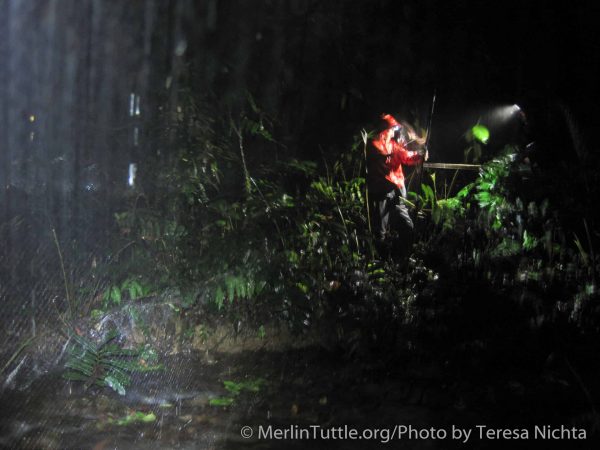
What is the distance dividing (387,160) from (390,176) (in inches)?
7.0

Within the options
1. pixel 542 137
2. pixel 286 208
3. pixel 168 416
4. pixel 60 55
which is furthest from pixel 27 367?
pixel 542 137

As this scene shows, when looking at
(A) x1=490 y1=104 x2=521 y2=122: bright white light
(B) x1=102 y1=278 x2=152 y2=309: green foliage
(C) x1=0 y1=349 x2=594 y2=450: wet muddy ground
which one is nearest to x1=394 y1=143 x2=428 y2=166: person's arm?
(A) x1=490 y1=104 x2=521 y2=122: bright white light

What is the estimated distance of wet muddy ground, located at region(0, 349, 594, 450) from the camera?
388 cm

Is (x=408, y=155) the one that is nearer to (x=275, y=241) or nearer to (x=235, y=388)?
(x=275, y=241)

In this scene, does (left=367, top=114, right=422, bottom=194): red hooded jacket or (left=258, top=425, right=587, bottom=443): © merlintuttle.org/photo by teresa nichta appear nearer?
(left=258, top=425, right=587, bottom=443): © merlintuttle.org/photo by teresa nichta

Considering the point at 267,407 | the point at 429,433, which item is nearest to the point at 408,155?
the point at 267,407

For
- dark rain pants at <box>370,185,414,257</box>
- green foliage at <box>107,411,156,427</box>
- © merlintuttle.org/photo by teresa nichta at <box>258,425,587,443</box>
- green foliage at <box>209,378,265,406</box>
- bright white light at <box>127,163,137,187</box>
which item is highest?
bright white light at <box>127,163,137,187</box>

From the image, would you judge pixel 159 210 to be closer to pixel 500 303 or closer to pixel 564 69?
pixel 500 303

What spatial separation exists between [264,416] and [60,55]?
4705 millimetres

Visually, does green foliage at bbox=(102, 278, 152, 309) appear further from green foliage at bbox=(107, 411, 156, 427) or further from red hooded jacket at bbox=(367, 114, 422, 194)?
red hooded jacket at bbox=(367, 114, 422, 194)

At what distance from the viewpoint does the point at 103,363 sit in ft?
15.8

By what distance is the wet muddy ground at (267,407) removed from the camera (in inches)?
153

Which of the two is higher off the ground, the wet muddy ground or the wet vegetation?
the wet vegetation

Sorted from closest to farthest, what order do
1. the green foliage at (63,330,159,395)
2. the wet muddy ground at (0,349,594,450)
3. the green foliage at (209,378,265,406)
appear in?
the wet muddy ground at (0,349,594,450), the green foliage at (209,378,265,406), the green foliage at (63,330,159,395)
